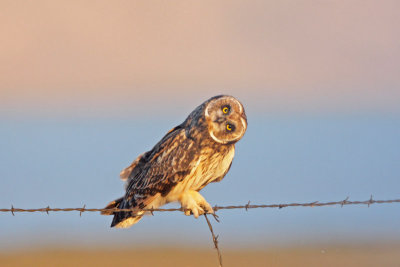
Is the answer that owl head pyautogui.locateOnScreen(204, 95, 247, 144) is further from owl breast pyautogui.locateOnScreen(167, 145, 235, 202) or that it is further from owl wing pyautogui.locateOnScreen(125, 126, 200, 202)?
owl wing pyautogui.locateOnScreen(125, 126, 200, 202)

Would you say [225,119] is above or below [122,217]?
above

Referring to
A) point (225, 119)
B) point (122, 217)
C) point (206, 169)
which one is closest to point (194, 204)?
point (206, 169)

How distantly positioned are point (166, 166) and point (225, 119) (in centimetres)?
84

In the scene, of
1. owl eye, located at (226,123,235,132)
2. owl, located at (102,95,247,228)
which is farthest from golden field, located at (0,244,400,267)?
owl eye, located at (226,123,235,132)

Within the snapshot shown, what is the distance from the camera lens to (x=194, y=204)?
778 cm

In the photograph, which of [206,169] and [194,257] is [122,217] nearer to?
[206,169]

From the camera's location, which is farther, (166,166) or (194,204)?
(166,166)

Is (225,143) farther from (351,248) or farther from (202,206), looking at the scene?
(351,248)

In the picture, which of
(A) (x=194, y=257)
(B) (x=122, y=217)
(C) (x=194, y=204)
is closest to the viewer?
(C) (x=194, y=204)

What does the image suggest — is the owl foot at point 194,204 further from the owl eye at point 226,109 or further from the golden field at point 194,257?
the golden field at point 194,257

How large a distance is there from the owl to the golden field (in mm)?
15193

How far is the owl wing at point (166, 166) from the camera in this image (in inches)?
309

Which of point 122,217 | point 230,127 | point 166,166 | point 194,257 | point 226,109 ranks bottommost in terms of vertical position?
point 122,217

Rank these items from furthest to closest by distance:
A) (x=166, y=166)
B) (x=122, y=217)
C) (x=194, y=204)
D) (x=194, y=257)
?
(x=194, y=257) → (x=122, y=217) → (x=166, y=166) → (x=194, y=204)
